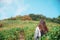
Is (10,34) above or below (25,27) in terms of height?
below

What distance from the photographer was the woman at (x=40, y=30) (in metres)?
3.55

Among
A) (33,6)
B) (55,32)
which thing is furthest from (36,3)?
(55,32)

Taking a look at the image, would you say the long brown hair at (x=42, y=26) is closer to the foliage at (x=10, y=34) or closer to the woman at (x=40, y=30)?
the woman at (x=40, y=30)

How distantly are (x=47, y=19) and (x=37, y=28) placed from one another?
26 cm

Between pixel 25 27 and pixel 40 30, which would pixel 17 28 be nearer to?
pixel 25 27

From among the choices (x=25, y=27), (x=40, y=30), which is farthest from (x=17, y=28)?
(x=40, y=30)

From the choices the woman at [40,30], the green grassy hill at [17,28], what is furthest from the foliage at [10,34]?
the woman at [40,30]

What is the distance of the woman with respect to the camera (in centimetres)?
355

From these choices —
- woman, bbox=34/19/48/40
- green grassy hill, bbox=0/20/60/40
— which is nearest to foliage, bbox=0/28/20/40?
green grassy hill, bbox=0/20/60/40

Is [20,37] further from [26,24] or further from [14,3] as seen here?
[14,3]

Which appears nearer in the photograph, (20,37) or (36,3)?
(20,37)

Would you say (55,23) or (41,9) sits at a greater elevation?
(41,9)

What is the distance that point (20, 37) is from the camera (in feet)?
11.5

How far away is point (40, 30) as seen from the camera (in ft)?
11.8
